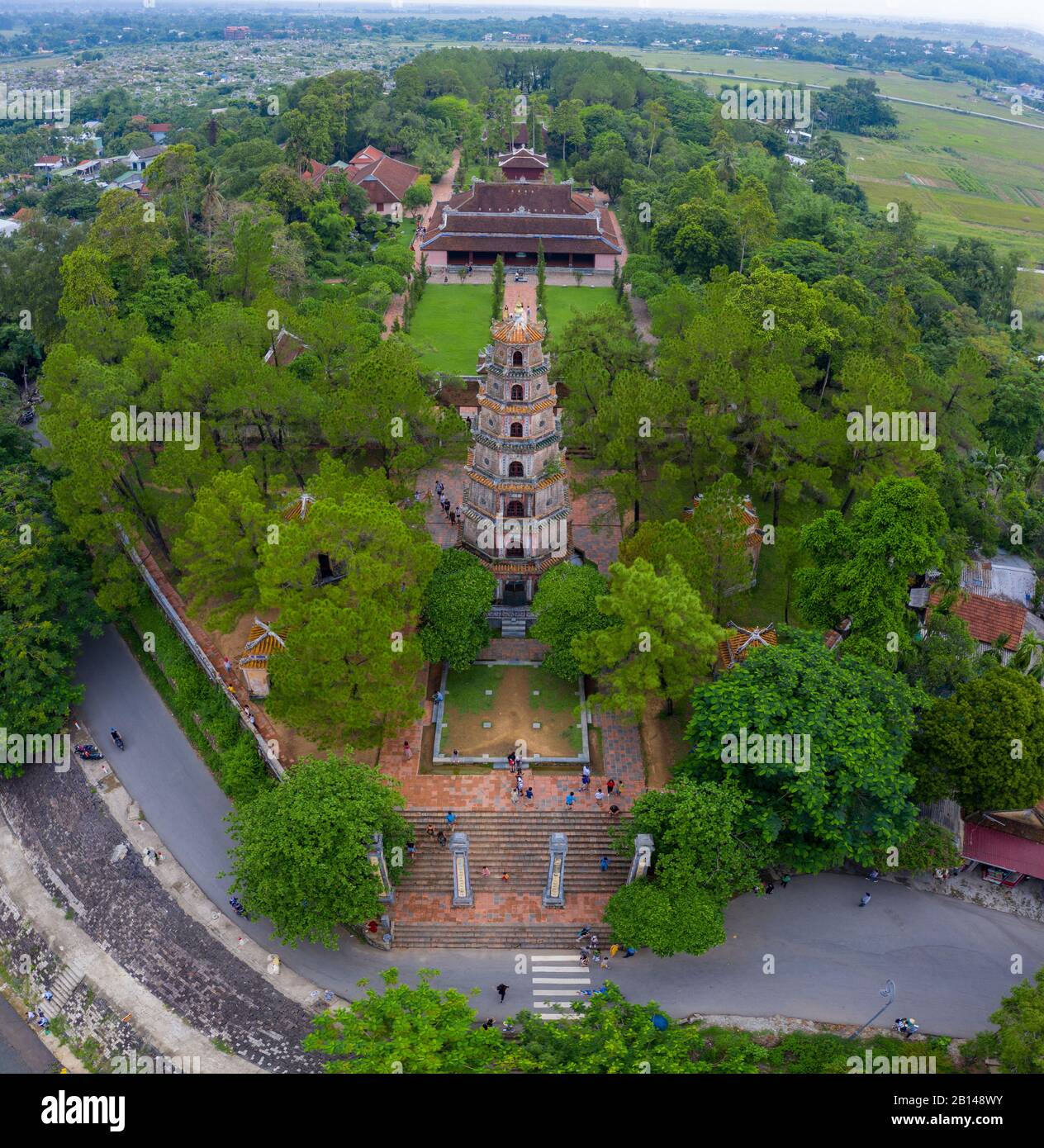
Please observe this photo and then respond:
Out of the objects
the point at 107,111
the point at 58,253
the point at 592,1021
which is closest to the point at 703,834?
the point at 592,1021

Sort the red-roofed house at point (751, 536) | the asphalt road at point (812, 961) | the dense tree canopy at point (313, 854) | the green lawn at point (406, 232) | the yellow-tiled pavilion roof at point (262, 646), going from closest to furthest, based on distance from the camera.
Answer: the dense tree canopy at point (313, 854)
the asphalt road at point (812, 961)
the yellow-tiled pavilion roof at point (262, 646)
the red-roofed house at point (751, 536)
the green lawn at point (406, 232)

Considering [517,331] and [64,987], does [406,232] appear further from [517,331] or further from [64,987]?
[64,987]

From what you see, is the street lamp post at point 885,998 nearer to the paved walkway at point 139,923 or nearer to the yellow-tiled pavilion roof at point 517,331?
the paved walkway at point 139,923

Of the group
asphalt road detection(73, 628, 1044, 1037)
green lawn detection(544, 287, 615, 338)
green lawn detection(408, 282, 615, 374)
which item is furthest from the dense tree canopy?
green lawn detection(544, 287, 615, 338)

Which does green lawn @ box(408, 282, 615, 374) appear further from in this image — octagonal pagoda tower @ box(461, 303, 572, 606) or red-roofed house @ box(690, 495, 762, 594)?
red-roofed house @ box(690, 495, 762, 594)

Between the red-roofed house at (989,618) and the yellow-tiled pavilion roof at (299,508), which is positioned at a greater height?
the yellow-tiled pavilion roof at (299,508)

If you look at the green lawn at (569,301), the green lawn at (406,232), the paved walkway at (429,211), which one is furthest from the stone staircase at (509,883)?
the green lawn at (406,232)

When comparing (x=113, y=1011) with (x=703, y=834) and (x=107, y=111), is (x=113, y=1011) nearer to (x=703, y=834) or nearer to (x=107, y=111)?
(x=703, y=834)
